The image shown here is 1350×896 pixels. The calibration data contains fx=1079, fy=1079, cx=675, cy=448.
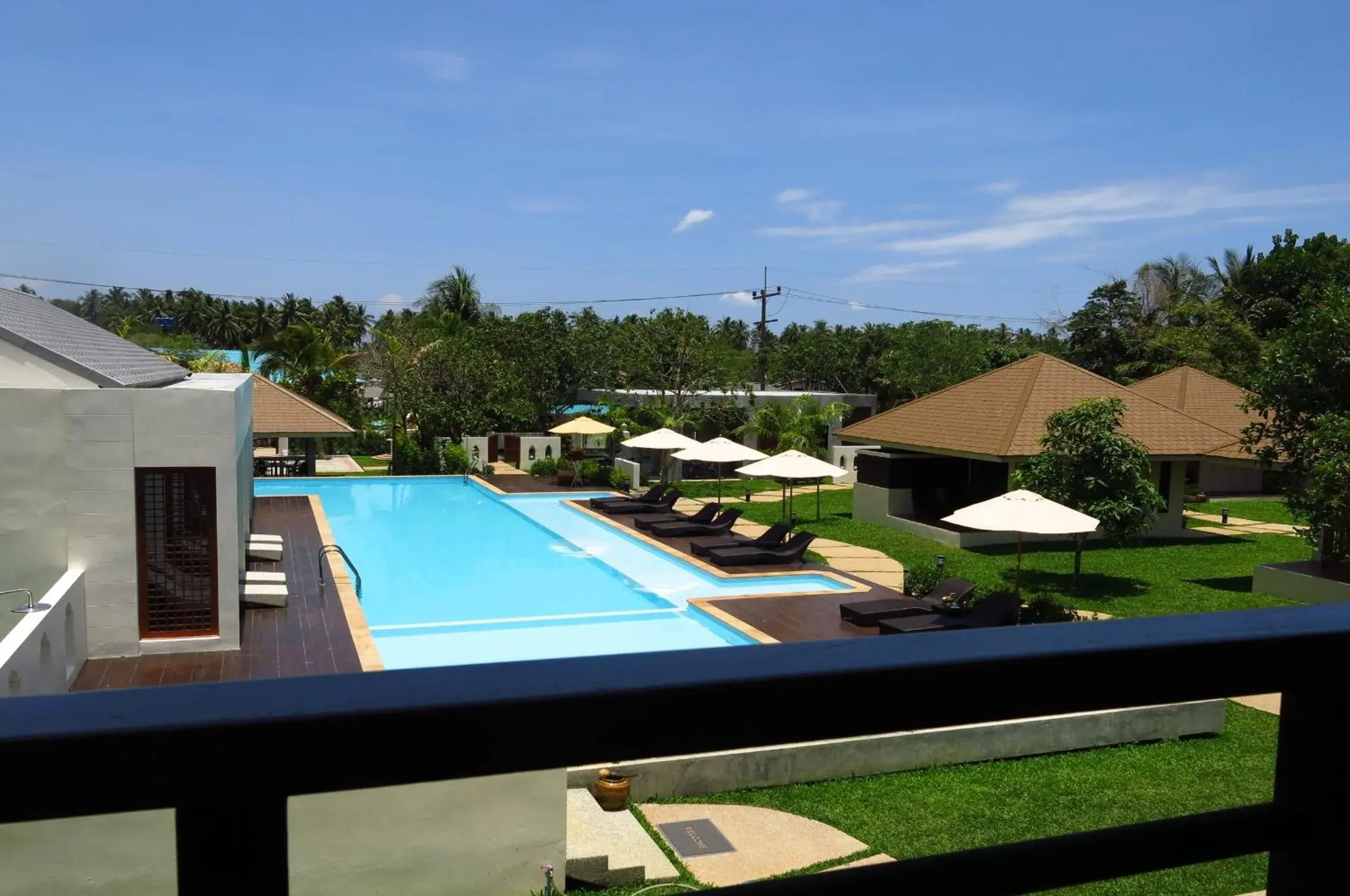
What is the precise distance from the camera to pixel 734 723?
90 centimetres

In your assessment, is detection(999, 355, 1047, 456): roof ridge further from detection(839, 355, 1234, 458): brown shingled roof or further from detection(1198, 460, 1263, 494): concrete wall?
detection(1198, 460, 1263, 494): concrete wall

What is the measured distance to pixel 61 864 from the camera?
5.77 m

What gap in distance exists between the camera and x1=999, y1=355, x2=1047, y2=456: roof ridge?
26453 millimetres

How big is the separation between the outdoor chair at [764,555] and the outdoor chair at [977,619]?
5.36m

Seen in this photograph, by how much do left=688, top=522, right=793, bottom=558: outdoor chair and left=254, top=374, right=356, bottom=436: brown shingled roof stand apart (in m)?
12.9

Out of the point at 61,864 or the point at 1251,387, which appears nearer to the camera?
the point at 61,864

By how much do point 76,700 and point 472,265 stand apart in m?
67.4

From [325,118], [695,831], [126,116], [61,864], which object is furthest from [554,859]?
[126,116]

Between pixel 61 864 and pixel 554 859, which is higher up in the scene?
pixel 61 864

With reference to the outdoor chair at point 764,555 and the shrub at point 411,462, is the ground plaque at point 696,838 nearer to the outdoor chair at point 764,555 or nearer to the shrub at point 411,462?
the outdoor chair at point 764,555

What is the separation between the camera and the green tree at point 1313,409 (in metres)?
18.1

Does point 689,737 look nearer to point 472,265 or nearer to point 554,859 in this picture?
point 554,859

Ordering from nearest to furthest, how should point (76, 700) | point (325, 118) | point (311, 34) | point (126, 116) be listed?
point (76, 700), point (311, 34), point (325, 118), point (126, 116)

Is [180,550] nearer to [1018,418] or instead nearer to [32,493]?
[32,493]
